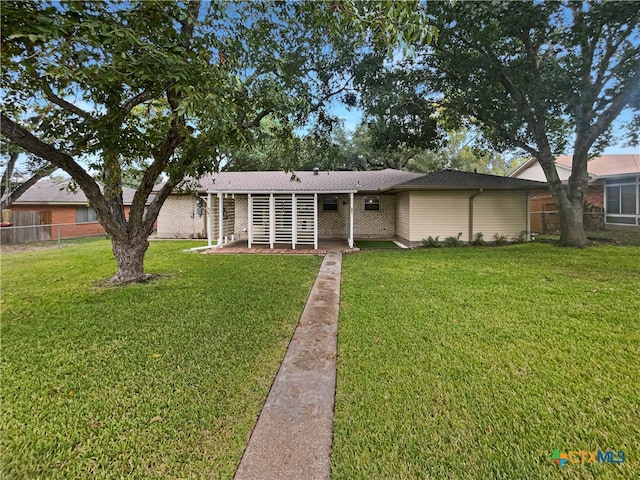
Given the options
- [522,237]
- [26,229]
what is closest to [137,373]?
[522,237]

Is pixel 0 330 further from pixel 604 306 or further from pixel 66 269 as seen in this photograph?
pixel 604 306

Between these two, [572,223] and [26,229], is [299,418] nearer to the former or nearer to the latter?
[572,223]

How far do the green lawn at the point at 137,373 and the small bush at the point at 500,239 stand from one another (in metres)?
10.1

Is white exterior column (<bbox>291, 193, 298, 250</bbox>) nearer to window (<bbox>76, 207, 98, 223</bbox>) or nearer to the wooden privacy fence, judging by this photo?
the wooden privacy fence

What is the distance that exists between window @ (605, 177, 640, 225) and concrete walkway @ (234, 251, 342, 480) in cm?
1833

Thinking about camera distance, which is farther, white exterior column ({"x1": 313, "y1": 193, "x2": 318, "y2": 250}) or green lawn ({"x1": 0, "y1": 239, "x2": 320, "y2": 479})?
white exterior column ({"x1": 313, "y1": 193, "x2": 318, "y2": 250})

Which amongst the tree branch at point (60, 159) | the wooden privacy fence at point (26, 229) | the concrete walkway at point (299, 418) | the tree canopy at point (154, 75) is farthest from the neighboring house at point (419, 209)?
the wooden privacy fence at point (26, 229)

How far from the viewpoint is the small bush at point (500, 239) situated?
1286cm

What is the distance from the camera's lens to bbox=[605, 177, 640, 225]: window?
14586mm

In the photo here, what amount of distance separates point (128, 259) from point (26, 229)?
14027 millimetres

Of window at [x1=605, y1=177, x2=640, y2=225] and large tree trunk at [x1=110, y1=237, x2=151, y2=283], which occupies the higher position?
window at [x1=605, y1=177, x2=640, y2=225]

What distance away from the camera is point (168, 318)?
4.72 m

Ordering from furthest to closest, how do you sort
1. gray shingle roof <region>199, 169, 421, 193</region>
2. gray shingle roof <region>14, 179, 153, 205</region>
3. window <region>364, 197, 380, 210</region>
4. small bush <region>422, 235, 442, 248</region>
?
gray shingle roof <region>14, 179, 153, 205</region> < window <region>364, 197, 380, 210</region> < gray shingle roof <region>199, 169, 421, 193</region> < small bush <region>422, 235, 442, 248</region>

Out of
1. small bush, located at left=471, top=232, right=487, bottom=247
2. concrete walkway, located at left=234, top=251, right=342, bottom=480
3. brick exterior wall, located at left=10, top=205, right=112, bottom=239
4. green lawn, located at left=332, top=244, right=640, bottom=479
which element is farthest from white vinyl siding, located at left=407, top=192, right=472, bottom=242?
brick exterior wall, located at left=10, top=205, right=112, bottom=239
